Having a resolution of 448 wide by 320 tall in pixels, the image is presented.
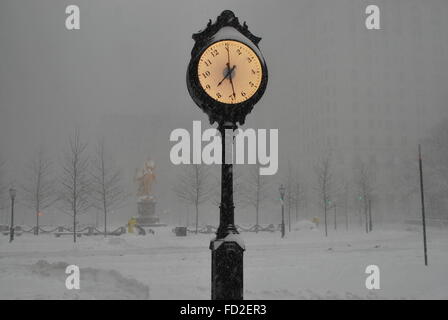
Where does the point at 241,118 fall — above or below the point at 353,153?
below

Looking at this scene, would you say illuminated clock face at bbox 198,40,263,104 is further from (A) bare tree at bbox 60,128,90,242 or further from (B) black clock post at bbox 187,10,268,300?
(A) bare tree at bbox 60,128,90,242

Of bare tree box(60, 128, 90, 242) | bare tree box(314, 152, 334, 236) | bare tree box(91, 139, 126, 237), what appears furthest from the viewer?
bare tree box(314, 152, 334, 236)

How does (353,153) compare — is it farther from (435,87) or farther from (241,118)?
(241,118)

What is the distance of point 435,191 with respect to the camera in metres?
41.2

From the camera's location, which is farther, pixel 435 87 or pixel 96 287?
pixel 435 87

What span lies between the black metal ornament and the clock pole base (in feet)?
4.54

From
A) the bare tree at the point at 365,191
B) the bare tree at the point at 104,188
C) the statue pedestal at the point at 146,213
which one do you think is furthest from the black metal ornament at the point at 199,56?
the statue pedestal at the point at 146,213

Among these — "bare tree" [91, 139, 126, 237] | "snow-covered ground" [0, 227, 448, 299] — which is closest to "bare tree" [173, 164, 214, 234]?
"bare tree" [91, 139, 126, 237]

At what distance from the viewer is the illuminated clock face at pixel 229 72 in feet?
14.9

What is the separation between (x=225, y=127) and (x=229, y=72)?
2.05ft

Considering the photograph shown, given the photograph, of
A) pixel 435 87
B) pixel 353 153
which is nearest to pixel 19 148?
pixel 353 153

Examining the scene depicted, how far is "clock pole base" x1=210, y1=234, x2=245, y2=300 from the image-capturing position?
170 inches

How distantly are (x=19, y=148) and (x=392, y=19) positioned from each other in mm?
102913

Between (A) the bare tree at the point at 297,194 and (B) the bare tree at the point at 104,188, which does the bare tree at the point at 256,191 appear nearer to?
(A) the bare tree at the point at 297,194
